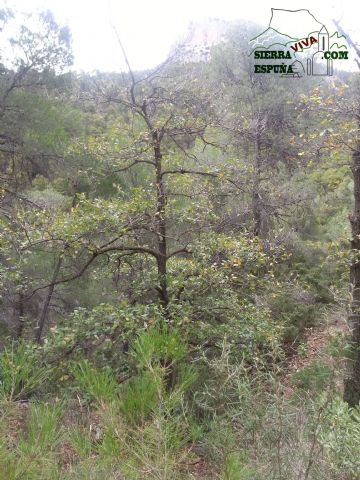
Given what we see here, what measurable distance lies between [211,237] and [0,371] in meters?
3.72

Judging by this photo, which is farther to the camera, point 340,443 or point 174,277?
point 174,277

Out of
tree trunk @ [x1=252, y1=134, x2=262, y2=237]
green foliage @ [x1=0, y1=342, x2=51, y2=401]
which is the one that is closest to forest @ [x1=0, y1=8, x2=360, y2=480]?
green foliage @ [x1=0, y1=342, x2=51, y2=401]

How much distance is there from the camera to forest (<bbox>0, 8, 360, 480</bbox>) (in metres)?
1.46

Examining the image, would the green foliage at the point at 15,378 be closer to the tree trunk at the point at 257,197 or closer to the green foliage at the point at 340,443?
the green foliage at the point at 340,443

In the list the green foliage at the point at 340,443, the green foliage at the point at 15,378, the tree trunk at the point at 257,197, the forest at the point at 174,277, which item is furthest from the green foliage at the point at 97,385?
the tree trunk at the point at 257,197

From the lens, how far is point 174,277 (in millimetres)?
5215

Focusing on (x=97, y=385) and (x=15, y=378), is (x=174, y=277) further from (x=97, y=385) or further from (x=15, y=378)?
(x=15, y=378)

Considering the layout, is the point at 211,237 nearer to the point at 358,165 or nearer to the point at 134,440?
the point at 358,165

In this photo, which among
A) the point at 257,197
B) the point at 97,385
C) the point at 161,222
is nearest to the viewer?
the point at 97,385

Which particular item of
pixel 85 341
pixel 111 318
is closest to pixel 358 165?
pixel 111 318

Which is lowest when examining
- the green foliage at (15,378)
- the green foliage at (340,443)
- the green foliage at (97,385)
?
the green foliage at (340,443)

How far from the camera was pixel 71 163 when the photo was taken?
9016mm

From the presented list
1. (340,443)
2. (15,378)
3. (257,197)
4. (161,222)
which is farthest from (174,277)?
(257,197)

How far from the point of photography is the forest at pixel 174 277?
1456 mm
